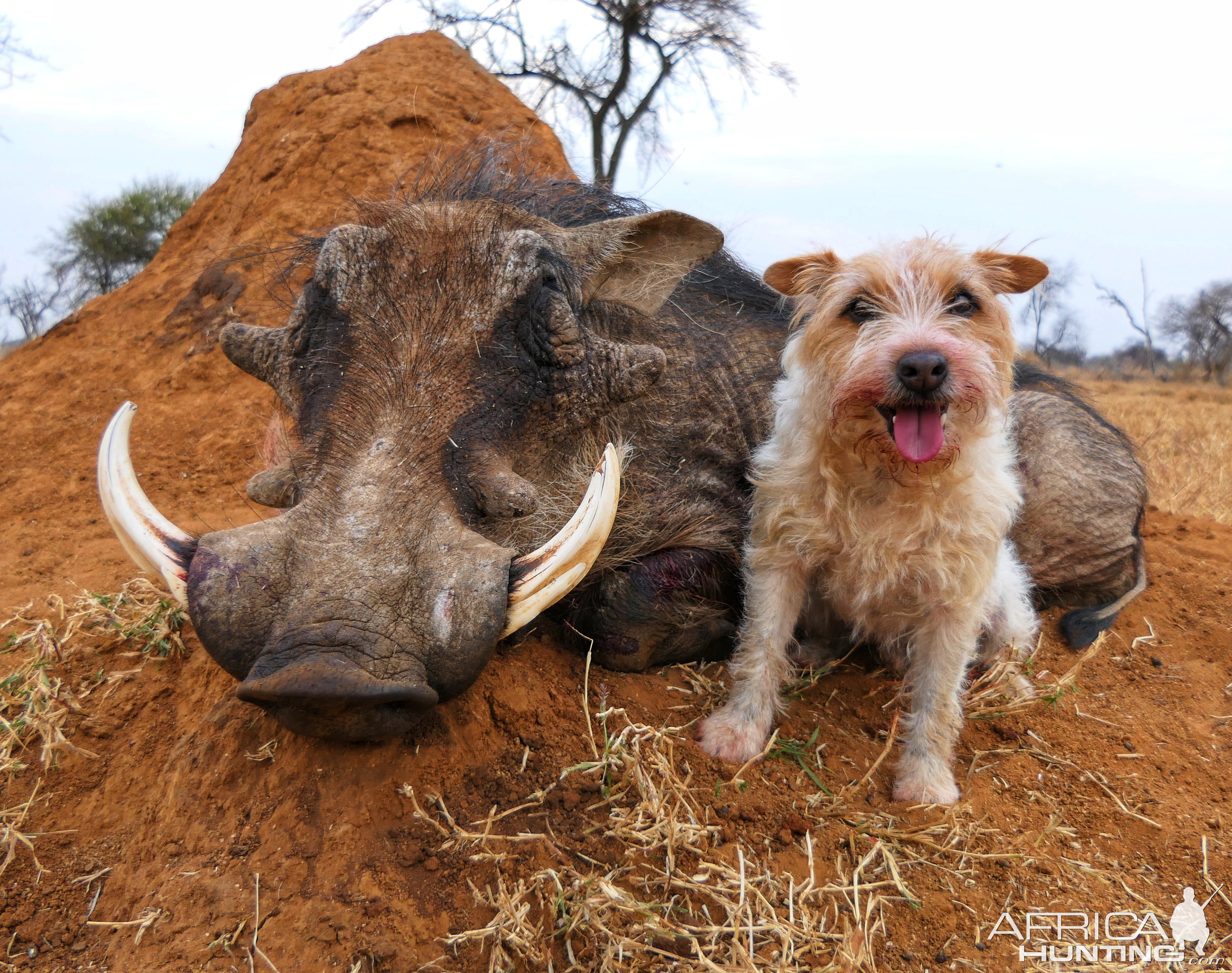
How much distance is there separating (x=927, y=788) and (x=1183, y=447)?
7.46 metres

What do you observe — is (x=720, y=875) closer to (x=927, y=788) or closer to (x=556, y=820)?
(x=556, y=820)

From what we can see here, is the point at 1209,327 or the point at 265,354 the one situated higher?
the point at 265,354

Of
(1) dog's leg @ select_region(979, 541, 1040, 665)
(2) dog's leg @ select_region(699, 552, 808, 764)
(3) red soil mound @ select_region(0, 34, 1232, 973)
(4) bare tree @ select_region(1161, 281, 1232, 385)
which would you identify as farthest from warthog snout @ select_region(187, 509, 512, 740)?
(4) bare tree @ select_region(1161, 281, 1232, 385)

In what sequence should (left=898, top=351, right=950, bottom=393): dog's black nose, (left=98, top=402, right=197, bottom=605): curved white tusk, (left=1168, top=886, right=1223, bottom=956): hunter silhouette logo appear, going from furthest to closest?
(left=898, top=351, right=950, bottom=393): dog's black nose
(left=1168, top=886, right=1223, bottom=956): hunter silhouette logo
(left=98, top=402, right=197, bottom=605): curved white tusk

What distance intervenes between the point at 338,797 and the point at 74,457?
3.76m

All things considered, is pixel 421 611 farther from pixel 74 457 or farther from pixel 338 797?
pixel 74 457

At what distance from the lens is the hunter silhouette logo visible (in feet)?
6.48

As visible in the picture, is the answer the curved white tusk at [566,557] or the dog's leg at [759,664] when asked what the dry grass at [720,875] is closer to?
the dog's leg at [759,664]

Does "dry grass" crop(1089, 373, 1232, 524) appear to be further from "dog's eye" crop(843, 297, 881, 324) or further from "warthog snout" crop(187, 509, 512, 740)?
"warthog snout" crop(187, 509, 512, 740)

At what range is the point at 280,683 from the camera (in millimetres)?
1568

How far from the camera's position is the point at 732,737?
244 cm

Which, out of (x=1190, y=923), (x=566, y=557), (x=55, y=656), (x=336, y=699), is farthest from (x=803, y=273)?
(x=55, y=656)

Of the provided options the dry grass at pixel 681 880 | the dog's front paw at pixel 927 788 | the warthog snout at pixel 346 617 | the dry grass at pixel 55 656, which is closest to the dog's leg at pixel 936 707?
the dog's front paw at pixel 927 788

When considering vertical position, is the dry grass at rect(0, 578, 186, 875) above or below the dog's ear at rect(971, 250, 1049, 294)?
below
